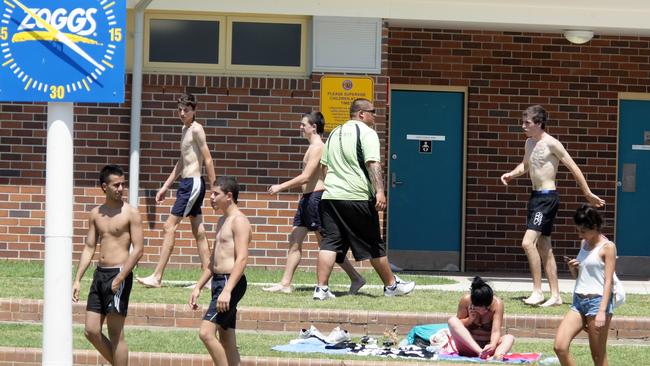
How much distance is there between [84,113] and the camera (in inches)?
566

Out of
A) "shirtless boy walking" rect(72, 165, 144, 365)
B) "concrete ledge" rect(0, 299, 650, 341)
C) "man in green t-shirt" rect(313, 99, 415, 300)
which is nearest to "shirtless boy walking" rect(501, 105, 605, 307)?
"concrete ledge" rect(0, 299, 650, 341)

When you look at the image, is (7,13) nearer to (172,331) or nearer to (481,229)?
(172,331)

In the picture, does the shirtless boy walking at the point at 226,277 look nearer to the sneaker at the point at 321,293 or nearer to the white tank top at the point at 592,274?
the white tank top at the point at 592,274

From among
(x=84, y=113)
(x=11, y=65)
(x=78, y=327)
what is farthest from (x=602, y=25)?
(x=11, y=65)

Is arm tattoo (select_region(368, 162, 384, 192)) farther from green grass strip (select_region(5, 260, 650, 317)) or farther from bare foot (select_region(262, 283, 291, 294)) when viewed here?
bare foot (select_region(262, 283, 291, 294))

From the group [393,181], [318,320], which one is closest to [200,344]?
[318,320]

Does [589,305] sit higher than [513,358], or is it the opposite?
[589,305]

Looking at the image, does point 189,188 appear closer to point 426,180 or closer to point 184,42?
point 184,42

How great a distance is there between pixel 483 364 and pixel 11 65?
177 inches

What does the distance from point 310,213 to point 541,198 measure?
2.12 metres

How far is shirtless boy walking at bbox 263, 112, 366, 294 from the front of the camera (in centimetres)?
1191

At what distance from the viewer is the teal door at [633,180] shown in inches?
635

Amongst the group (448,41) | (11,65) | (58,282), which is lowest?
(58,282)

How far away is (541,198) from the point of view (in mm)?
11586
